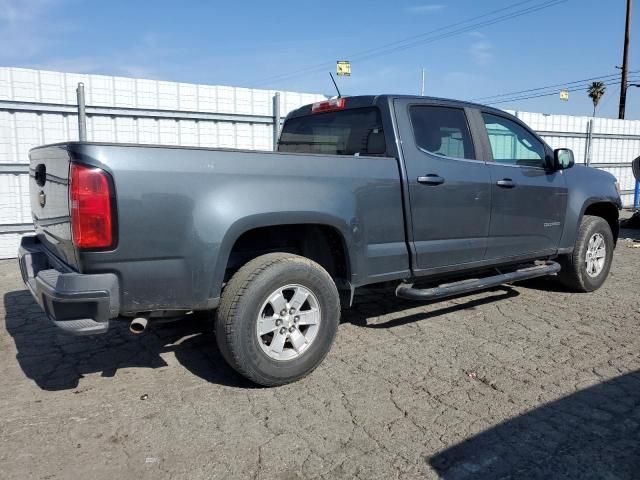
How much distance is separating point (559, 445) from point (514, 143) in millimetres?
3175

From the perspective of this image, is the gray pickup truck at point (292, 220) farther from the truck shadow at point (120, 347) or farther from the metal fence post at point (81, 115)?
the metal fence post at point (81, 115)

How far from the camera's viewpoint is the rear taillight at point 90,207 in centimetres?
275

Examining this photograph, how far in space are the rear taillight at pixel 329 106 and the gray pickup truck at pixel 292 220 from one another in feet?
0.04

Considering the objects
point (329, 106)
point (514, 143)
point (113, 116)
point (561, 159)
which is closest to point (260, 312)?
point (329, 106)

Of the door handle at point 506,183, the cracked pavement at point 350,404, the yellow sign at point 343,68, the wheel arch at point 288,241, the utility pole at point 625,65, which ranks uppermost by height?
the utility pole at point 625,65

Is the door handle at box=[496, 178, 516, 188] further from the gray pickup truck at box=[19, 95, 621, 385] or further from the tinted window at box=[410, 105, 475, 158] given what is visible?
the tinted window at box=[410, 105, 475, 158]

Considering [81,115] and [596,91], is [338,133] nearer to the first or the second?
[81,115]

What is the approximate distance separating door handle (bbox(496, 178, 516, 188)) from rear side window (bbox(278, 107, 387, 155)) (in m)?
1.20

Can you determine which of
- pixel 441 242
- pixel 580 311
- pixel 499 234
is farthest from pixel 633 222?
pixel 441 242

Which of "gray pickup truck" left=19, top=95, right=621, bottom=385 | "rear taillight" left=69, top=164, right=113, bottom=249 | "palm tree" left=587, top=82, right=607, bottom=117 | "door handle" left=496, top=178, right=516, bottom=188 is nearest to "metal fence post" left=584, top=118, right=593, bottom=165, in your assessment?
"gray pickup truck" left=19, top=95, right=621, bottom=385

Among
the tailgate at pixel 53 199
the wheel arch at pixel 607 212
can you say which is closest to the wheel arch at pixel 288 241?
the tailgate at pixel 53 199

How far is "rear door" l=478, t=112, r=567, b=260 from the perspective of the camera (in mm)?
4648

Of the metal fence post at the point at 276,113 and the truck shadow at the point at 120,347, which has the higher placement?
the metal fence post at the point at 276,113

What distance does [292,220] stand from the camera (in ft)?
11.0
